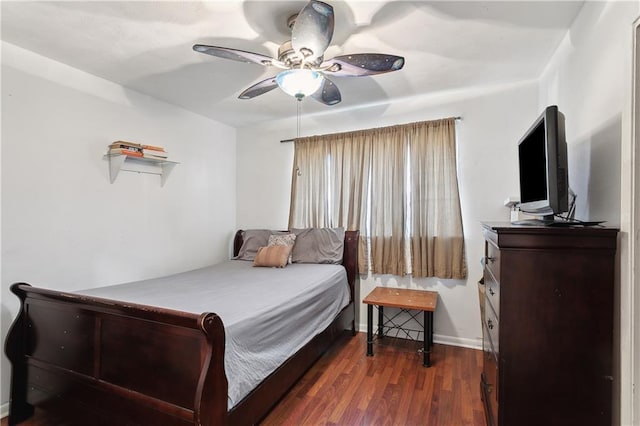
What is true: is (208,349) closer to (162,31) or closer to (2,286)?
(2,286)

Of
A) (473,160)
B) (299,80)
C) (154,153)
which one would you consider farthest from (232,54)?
(473,160)

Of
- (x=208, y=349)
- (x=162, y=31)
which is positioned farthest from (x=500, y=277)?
(x=162, y=31)

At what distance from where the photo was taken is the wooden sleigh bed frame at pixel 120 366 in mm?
1352

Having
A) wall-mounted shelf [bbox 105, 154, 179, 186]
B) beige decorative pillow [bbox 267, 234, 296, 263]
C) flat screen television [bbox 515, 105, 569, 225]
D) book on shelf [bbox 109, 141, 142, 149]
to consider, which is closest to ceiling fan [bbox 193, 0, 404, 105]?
flat screen television [bbox 515, 105, 569, 225]

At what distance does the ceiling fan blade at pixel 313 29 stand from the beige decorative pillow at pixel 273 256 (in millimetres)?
2017

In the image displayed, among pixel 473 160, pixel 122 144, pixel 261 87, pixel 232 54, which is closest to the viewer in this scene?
pixel 232 54

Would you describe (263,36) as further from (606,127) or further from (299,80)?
(606,127)

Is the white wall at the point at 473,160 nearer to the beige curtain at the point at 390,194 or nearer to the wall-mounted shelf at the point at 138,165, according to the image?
the beige curtain at the point at 390,194

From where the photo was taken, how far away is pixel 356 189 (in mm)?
3420

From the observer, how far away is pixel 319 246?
338 cm

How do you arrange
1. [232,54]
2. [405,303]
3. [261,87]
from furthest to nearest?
[405,303] < [261,87] < [232,54]

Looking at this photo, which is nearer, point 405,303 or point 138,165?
point 405,303

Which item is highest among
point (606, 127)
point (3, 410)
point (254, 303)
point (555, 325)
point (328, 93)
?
point (328, 93)

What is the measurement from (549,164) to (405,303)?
1712mm
